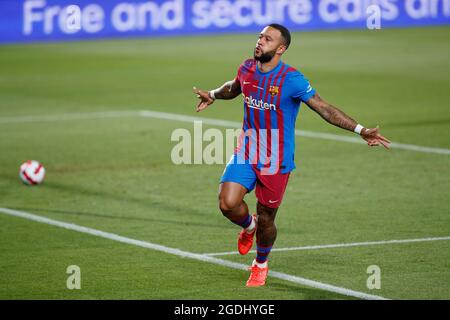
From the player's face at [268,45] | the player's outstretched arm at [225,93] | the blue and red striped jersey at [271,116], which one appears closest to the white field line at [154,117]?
the player's outstretched arm at [225,93]

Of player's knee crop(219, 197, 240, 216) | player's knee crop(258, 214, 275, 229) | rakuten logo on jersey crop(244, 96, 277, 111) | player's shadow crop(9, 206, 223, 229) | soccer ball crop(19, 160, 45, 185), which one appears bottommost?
player's shadow crop(9, 206, 223, 229)

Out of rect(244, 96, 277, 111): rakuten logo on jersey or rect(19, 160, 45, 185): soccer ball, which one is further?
rect(19, 160, 45, 185): soccer ball

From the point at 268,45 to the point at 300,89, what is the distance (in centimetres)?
50

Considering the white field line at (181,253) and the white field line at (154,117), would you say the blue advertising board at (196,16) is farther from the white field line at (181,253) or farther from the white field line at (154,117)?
the white field line at (181,253)

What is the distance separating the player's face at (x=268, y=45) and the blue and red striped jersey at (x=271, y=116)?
14cm

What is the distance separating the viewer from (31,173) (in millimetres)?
14625

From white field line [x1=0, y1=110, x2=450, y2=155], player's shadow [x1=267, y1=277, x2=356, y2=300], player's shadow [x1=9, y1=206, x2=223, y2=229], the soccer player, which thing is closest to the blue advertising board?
white field line [x1=0, y1=110, x2=450, y2=155]

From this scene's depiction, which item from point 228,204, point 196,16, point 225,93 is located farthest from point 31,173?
point 196,16

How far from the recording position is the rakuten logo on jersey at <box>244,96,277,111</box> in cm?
964

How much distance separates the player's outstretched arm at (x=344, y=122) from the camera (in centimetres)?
934

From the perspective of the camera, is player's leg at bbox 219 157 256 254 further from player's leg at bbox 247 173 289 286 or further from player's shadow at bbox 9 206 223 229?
player's shadow at bbox 9 206 223 229

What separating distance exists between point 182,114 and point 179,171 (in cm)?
571

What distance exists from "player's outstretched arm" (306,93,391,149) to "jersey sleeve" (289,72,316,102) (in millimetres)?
55

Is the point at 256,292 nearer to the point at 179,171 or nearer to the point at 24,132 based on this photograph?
the point at 179,171
